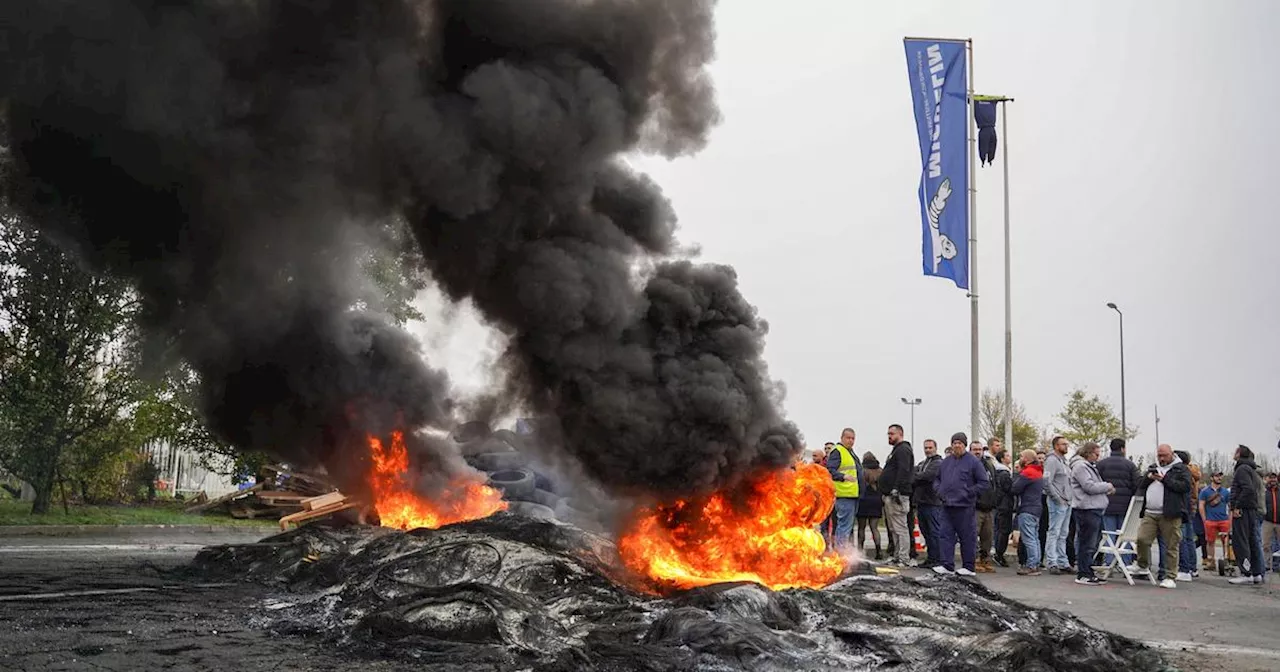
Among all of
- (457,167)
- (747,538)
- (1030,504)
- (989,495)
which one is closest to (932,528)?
(989,495)

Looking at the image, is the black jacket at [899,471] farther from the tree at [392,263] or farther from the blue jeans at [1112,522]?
the tree at [392,263]

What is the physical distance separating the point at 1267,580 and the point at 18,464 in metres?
22.9

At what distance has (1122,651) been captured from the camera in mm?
7484

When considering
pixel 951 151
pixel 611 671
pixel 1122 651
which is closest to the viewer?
pixel 611 671

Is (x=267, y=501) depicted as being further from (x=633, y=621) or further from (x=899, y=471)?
(x=633, y=621)

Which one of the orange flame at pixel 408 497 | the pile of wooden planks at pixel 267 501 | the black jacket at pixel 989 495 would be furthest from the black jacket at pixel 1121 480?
the pile of wooden planks at pixel 267 501

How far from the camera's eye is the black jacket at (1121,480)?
1587 centimetres

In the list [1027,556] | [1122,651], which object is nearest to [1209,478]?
[1027,556]

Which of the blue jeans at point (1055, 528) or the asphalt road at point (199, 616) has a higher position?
the blue jeans at point (1055, 528)

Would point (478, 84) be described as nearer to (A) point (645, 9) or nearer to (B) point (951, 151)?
(A) point (645, 9)

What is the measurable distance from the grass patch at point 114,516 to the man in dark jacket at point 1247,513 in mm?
20559

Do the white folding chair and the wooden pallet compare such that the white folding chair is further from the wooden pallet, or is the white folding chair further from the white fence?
the white fence

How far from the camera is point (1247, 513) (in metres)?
14.7

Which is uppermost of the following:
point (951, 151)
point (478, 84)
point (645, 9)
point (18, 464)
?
point (951, 151)
